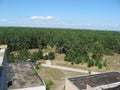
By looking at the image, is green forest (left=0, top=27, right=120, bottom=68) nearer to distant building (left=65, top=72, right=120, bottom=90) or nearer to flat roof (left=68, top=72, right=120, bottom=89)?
flat roof (left=68, top=72, right=120, bottom=89)

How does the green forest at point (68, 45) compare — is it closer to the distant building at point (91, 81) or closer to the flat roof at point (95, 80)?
the flat roof at point (95, 80)

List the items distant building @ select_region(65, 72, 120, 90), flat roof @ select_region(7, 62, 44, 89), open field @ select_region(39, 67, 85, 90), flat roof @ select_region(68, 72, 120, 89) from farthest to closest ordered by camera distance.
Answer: open field @ select_region(39, 67, 85, 90), flat roof @ select_region(7, 62, 44, 89), flat roof @ select_region(68, 72, 120, 89), distant building @ select_region(65, 72, 120, 90)

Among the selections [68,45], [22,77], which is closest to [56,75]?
[22,77]

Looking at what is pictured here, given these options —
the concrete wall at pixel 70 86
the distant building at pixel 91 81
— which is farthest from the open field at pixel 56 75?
the distant building at pixel 91 81

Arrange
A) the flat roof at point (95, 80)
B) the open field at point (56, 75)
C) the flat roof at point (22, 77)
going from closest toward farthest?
the flat roof at point (95, 80), the flat roof at point (22, 77), the open field at point (56, 75)

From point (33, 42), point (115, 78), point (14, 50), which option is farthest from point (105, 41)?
point (115, 78)

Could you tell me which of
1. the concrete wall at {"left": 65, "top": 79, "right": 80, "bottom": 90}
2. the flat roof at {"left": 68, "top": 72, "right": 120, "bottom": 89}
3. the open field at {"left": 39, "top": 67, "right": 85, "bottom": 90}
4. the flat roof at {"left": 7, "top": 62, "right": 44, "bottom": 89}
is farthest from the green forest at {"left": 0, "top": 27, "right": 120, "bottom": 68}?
the concrete wall at {"left": 65, "top": 79, "right": 80, "bottom": 90}

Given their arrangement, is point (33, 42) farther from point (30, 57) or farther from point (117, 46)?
point (117, 46)
